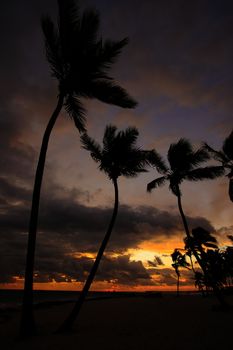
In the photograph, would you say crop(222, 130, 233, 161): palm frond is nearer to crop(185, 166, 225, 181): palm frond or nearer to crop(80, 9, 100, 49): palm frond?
crop(185, 166, 225, 181): palm frond

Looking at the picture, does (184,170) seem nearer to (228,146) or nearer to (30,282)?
(228,146)

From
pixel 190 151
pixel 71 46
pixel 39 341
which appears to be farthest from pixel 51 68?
pixel 190 151

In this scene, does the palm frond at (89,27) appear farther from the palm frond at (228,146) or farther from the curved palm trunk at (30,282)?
the palm frond at (228,146)

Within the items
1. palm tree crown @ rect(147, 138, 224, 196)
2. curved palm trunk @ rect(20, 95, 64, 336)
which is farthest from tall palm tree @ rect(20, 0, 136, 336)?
palm tree crown @ rect(147, 138, 224, 196)

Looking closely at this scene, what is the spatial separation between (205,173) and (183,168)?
1561mm

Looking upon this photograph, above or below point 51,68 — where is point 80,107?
below

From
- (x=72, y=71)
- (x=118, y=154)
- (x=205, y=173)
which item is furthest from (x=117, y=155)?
(x=205, y=173)

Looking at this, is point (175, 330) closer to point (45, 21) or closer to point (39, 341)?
point (39, 341)

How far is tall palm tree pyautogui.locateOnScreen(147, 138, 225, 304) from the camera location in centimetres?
2070

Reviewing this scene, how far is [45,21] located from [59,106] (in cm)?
341

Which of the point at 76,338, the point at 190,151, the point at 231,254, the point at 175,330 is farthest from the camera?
the point at 231,254

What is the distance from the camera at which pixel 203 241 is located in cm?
3691

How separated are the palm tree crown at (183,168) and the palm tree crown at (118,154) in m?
6.02

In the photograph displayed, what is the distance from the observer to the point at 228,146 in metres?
19.8
